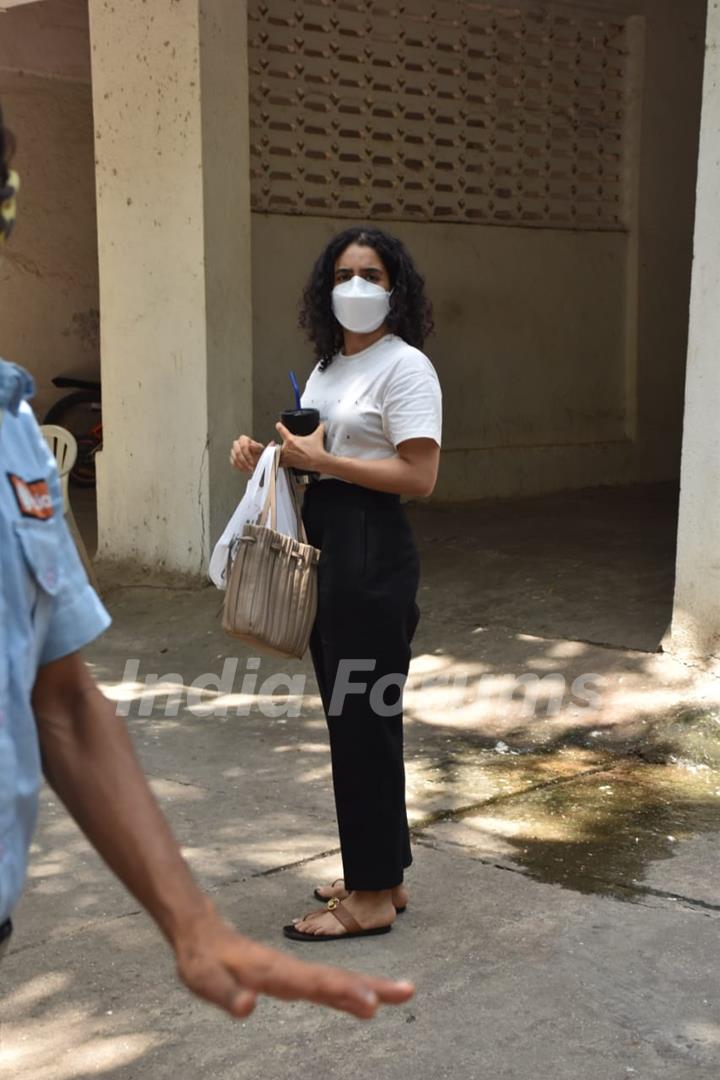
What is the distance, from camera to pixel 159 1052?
11.3 ft

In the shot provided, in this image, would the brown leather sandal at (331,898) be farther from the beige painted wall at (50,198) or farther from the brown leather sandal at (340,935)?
the beige painted wall at (50,198)

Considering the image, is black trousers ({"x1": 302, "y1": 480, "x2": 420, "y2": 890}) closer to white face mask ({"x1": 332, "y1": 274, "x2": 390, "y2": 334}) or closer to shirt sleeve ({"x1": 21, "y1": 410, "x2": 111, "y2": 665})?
white face mask ({"x1": 332, "y1": 274, "x2": 390, "y2": 334})

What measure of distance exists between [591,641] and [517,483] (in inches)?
154

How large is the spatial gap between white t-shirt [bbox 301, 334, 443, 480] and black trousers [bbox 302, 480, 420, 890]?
13 cm

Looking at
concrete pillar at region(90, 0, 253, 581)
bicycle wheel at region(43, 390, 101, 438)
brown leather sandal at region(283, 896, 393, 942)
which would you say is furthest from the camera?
bicycle wheel at region(43, 390, 101, 438)

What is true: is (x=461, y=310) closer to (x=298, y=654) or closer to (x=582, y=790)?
(x=582, y=790)

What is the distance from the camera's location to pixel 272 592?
4027mm

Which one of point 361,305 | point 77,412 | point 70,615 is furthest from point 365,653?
point 77,412

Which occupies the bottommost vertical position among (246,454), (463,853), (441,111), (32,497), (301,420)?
(463,853)

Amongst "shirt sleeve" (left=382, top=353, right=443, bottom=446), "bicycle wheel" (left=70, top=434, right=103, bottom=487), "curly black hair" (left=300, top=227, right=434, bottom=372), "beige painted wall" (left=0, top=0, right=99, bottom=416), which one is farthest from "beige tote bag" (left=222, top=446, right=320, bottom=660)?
"beige painted wall" (left=0, top=0, right=99, bottom=416)

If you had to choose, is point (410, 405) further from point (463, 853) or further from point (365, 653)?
point (463, 853)

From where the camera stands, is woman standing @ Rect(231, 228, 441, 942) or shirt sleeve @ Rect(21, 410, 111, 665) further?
woman standing @ Rect(231, 228, 441, 942)

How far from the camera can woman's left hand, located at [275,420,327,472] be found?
4.02m

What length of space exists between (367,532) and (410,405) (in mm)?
353
